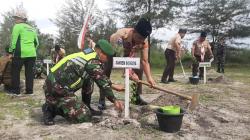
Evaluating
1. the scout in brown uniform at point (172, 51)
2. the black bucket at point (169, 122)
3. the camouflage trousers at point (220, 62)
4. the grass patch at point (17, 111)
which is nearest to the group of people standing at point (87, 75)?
the black bucket at point (169, 122)

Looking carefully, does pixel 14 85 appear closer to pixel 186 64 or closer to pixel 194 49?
pixel 194 49

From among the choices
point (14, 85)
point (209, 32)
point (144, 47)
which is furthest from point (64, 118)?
point (209, 32)

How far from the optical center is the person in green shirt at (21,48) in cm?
823

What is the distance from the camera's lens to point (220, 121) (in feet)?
20.7

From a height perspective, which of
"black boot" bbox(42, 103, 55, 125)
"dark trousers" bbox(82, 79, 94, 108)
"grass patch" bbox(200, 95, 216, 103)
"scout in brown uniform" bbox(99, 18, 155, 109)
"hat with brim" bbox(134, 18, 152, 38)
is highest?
"hat with brim" bbox(134, 18, 152, 38)

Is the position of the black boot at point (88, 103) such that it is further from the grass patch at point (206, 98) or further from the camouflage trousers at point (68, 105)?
the grass patch at point (206, 98)

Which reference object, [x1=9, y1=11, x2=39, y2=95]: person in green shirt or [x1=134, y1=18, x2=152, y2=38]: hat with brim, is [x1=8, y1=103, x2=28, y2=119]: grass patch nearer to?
[x1=9, y1=11, x2=39, y2=95]: person in green shirt

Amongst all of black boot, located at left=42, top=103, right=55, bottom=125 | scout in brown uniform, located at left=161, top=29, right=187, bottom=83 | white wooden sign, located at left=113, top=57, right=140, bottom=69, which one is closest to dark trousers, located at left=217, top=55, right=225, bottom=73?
scout in brown uniform, located at left=161, top=29, right=187, bottom=83

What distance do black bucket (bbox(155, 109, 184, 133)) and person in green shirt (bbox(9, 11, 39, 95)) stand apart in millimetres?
3956

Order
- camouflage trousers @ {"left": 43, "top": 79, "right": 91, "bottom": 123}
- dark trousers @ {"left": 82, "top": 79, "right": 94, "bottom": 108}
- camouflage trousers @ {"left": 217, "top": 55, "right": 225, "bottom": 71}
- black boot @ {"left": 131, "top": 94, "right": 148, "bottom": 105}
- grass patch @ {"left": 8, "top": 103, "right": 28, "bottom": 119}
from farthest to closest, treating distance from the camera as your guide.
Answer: camouflage trousers @ {"left": 217, "top": 55, "right": 225, "bottom": 71} < black boot @ {"left": 131, "top": 94, "right": 148, "bottom": 105} < grass patch @ {"left": 8, "top": 103, "right": 28, "bottom": 119} < dark trousers @ {"left": 82, "top": 79, "right": 94, "bottom": 108} < camouflage trousers @ {"left": 43, "top": 79, "right": 91, "bottom": 123}

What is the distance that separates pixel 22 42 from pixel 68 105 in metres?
3.11

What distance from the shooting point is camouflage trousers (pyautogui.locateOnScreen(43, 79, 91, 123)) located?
5.69m

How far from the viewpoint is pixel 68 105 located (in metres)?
5.70

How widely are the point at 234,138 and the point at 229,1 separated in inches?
974
